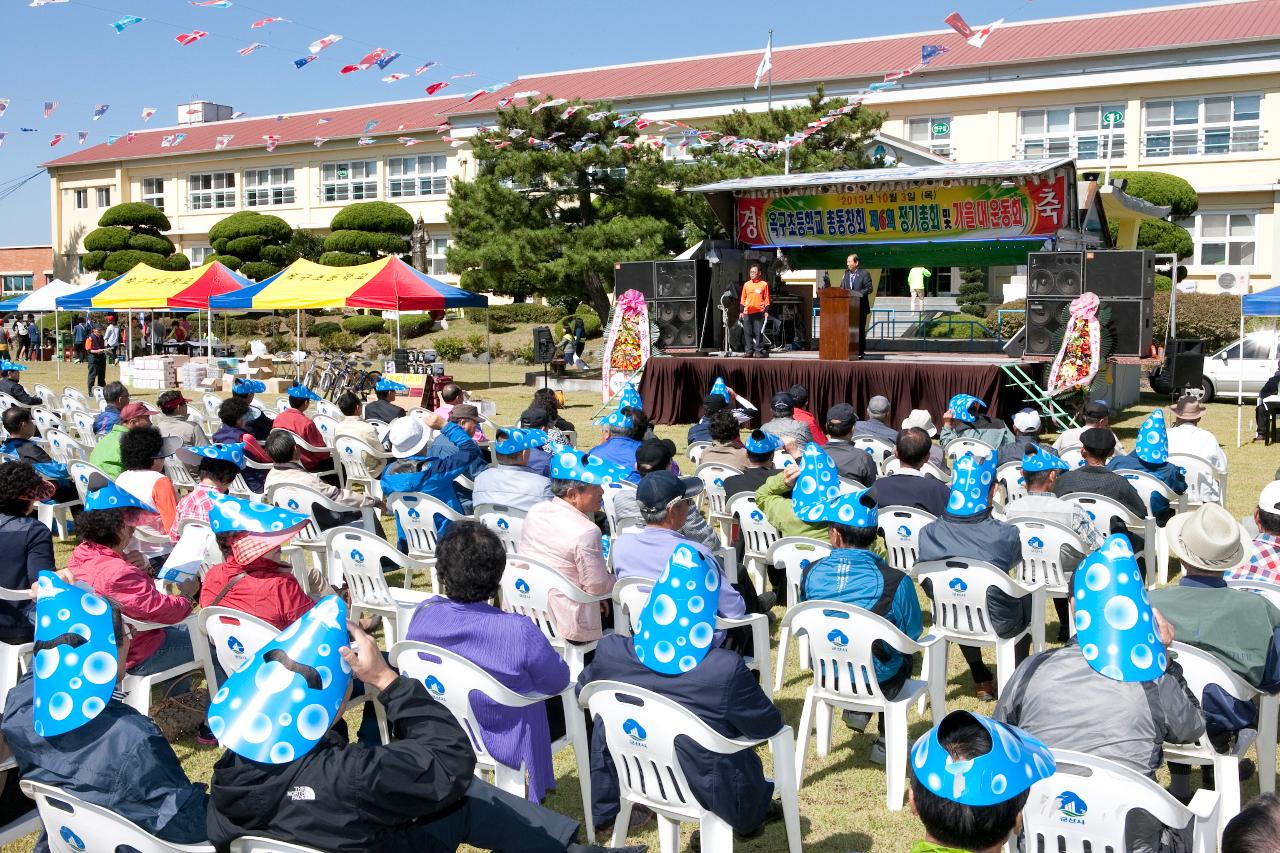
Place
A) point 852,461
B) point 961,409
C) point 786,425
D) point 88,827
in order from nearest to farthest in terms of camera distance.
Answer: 1. point 88,827
2. point 852,461
3. point 786,425
4. point 961,409

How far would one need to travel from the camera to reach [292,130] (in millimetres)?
42938

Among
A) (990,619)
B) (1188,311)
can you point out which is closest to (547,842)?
(990,619)

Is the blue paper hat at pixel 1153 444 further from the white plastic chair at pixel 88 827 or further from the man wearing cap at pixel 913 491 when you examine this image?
the white plastic chair at pixel 88 827

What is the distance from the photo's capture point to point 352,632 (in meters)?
2.37

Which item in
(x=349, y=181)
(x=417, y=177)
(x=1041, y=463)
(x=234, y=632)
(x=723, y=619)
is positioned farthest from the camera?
(x=349, y=181)

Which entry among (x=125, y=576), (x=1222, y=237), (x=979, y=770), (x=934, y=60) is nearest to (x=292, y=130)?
(x=934, y=60)

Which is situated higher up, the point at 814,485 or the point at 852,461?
the point at 814,485

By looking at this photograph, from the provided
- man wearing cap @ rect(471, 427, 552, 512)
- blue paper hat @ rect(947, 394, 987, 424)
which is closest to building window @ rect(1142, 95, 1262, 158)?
blue paper hat @ rect(947, 394, 987, 424)

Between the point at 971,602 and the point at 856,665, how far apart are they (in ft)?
3.00

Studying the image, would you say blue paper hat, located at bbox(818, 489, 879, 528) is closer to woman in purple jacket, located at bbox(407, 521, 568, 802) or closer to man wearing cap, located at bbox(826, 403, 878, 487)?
woman in purple jacket, located at bbox(407, 521, 568, 802)

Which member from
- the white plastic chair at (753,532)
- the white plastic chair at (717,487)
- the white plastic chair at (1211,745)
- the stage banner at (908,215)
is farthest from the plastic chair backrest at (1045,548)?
the stage banner at (908,215)

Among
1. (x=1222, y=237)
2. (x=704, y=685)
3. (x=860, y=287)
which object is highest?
(x=1222, y=237)

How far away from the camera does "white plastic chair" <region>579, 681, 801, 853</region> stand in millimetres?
2977

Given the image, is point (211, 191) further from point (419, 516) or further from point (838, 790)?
point (838, 790)
